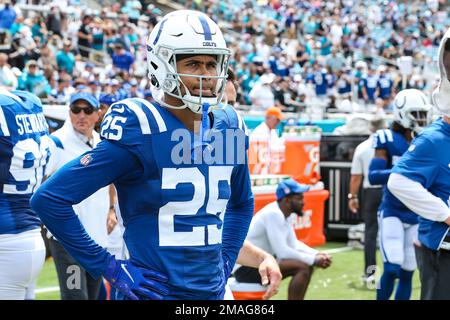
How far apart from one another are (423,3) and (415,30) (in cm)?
273

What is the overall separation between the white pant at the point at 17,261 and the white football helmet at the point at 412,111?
12.4 feet

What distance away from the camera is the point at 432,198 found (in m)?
4.46

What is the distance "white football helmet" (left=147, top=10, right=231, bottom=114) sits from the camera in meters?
2.92

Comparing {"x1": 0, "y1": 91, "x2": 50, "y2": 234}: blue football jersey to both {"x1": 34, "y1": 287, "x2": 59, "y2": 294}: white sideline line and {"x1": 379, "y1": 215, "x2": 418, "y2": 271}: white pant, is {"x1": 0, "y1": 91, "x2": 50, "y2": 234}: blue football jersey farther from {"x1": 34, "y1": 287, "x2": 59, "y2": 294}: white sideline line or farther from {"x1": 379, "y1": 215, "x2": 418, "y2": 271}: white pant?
{"x1": 34, "y1": 287, "x2": 59, "y2": 294}: white sideline line

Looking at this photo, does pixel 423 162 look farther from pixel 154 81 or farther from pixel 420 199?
pixel 154 81

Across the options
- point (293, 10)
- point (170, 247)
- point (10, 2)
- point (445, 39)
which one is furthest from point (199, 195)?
point (293, 10)

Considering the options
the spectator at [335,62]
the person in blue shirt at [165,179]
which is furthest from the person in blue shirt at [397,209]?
the spectator at [335,62]

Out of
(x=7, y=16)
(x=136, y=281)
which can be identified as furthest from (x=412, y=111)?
(x=7, y=16)

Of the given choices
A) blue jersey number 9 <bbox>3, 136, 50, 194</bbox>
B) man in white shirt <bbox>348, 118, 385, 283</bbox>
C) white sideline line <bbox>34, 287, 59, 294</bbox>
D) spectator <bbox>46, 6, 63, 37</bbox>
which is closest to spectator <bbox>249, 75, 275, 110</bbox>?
spectator <bbox>46, 6, 63, 37</bbox>

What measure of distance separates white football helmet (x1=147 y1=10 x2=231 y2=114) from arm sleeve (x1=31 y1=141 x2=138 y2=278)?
0.90ft

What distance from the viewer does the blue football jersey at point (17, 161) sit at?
170 inches

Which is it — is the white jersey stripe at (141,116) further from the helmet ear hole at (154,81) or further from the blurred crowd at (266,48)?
the blurred crowd at (266,48)

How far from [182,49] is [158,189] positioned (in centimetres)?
49
